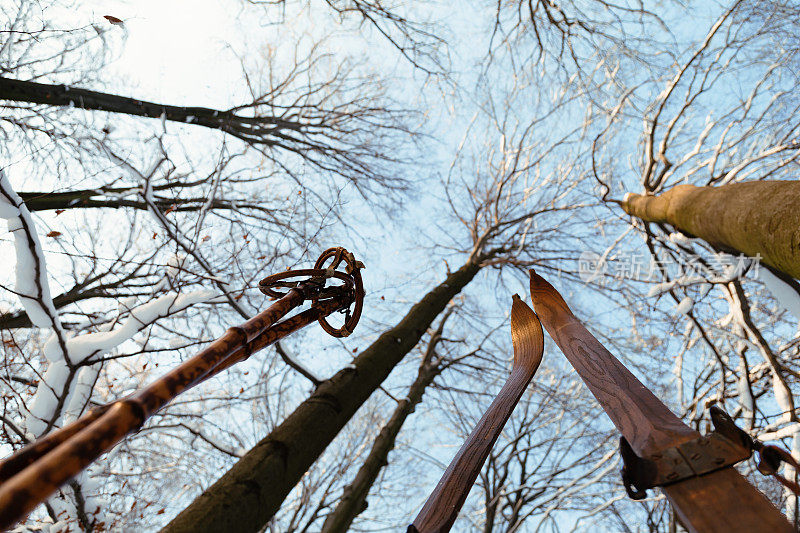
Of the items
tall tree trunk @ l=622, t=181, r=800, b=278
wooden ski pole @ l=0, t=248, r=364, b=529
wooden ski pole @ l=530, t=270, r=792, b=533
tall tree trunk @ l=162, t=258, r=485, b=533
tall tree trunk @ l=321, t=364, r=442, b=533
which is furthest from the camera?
tall tree trunk @ l=321, t=364, r=442, b=533

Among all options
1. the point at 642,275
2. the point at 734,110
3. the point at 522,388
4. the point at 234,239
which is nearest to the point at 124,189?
the point at 234,239

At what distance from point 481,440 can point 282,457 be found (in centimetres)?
167

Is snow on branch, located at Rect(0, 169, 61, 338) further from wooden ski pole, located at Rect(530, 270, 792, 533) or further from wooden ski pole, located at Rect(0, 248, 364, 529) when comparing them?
wooden ski pole, located at Rect(530, 270, 792, 533)

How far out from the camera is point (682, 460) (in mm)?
689

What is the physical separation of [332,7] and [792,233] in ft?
17.0

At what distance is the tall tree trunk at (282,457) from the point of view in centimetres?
175

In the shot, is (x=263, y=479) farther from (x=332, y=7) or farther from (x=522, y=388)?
(x=332, y=7)

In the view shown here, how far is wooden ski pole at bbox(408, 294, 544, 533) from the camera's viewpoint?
699 mm

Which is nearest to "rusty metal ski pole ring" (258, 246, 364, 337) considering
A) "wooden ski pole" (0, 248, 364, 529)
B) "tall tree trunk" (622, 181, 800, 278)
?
"wooden ski pole" (0, 248, 364, 529)

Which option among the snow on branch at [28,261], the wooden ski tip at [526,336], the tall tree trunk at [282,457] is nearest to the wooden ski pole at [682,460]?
the wooden ski tip at [526,336]

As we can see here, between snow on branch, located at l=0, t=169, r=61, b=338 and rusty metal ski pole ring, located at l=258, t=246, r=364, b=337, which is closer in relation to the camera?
rusty metal ski pole ring, located at l=258, t=246, r=364, b=337

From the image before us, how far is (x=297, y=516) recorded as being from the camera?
6797mm

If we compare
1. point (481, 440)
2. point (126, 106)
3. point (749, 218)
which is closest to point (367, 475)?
point (481, 440)

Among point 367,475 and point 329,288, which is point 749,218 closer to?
point 329,288
